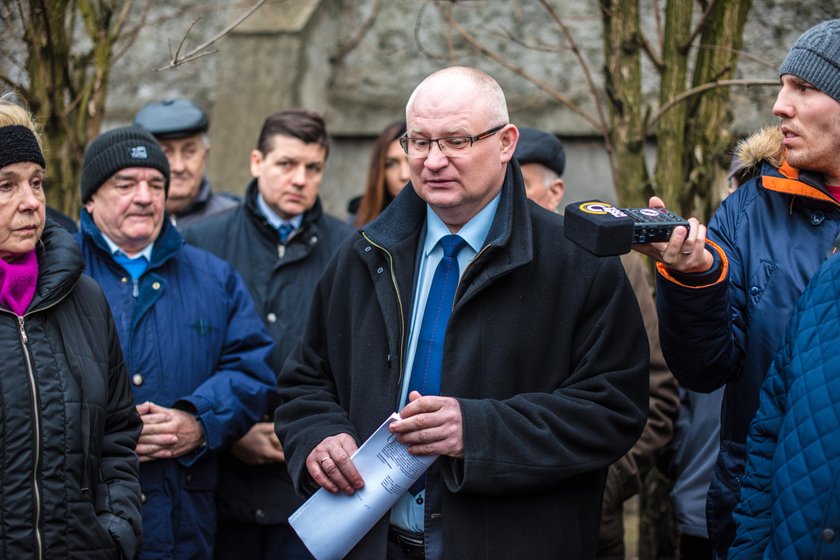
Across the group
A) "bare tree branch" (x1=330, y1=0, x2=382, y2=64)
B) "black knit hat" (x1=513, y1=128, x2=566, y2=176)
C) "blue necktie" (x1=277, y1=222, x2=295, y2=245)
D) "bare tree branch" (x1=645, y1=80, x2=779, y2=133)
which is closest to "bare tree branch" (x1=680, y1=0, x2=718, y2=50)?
"bare tree branch" (x1=645, y1=80, x2=779, y2=133)

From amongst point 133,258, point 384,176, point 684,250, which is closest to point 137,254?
point 133,258

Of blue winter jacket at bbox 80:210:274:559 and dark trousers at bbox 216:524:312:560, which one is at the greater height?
blue winter jacket at bbox 80:210:274:559

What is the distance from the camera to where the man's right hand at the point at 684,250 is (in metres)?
2.63

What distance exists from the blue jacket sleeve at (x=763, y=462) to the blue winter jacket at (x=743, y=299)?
0.74 feet

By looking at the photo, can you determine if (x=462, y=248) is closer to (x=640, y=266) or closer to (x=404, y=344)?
(x=404, y=344)

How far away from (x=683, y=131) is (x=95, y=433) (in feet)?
8.72

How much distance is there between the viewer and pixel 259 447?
4184 millimetres

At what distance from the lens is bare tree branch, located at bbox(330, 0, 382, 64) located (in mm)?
8000

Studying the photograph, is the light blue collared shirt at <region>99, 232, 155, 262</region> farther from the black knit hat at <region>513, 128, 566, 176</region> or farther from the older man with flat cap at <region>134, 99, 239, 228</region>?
the black knit hat at <region>513, 128, 566, 176</region>

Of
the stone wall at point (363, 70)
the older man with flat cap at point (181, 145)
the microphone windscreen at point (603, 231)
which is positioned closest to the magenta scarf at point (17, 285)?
the microphone windscreen at point (603, 231)

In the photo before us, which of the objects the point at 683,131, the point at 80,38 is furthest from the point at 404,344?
the point at 80,38

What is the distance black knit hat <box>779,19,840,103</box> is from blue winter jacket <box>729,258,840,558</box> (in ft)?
1.84

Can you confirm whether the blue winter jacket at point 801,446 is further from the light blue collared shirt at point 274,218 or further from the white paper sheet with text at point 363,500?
the light blue collared shirt at point 274,218

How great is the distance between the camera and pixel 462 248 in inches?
122
